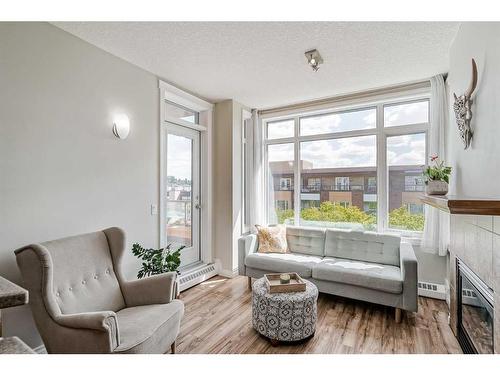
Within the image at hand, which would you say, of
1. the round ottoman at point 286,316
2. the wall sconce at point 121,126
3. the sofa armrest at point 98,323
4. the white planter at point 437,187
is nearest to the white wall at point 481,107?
the white planter at point 437,187

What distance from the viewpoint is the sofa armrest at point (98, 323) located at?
1359 millimetres

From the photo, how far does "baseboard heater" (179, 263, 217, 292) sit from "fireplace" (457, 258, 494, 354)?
2715 millimetres

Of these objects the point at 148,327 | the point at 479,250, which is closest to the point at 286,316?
the point at 148,327

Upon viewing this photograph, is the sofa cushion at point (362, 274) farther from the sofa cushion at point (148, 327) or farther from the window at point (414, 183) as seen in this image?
the sofa cushion at point (148, 327)

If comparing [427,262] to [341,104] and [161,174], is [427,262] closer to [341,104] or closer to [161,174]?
[341,104]

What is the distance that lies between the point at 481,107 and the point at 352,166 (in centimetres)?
192

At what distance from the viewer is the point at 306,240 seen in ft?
11.0

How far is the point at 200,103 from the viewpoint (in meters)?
3.49

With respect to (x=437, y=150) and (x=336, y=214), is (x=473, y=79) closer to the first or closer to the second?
(x=437, y=150)

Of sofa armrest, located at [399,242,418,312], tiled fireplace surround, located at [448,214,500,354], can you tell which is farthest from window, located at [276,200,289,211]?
tiled fireplace surround, located at [448,214,500,354]

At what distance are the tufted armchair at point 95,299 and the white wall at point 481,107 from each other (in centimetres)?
222
